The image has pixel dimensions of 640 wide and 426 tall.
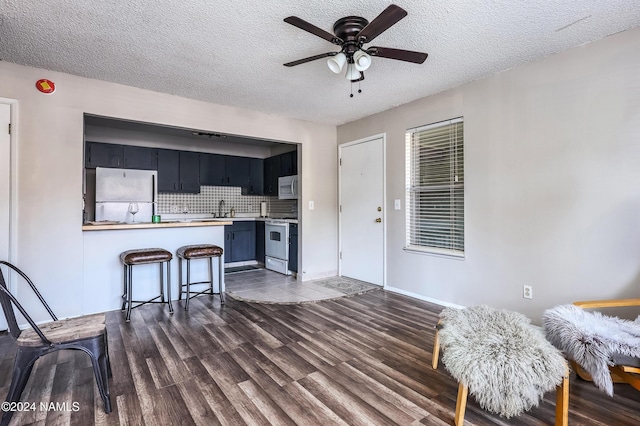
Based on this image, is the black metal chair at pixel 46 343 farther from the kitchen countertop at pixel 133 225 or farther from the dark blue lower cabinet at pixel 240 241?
the dark blue lower cabinet at pixel 240 241

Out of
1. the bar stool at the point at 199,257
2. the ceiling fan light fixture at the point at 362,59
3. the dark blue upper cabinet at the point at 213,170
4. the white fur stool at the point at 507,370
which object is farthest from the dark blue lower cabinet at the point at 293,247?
the white fur stool at the point at 507,370

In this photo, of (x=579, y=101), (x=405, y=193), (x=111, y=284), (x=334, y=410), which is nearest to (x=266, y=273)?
(x=111, y=284)

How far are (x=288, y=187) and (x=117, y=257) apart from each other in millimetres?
2813

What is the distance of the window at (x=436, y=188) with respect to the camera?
3.46 meters

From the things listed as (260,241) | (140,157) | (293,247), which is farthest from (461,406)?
(140,157)

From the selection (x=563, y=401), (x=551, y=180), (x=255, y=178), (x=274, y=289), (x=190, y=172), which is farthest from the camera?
(x=255, y=178)

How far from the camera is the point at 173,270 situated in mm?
3791

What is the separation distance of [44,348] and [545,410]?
268 cm

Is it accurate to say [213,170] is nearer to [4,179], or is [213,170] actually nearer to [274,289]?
[274,289]

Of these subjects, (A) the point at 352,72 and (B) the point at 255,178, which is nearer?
(A) the point at 352,72

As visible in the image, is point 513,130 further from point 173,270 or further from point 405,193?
point 173,270

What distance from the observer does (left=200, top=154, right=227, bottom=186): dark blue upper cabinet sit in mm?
5773

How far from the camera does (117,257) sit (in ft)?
11.1

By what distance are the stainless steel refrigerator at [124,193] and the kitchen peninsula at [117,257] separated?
4.52 ft
